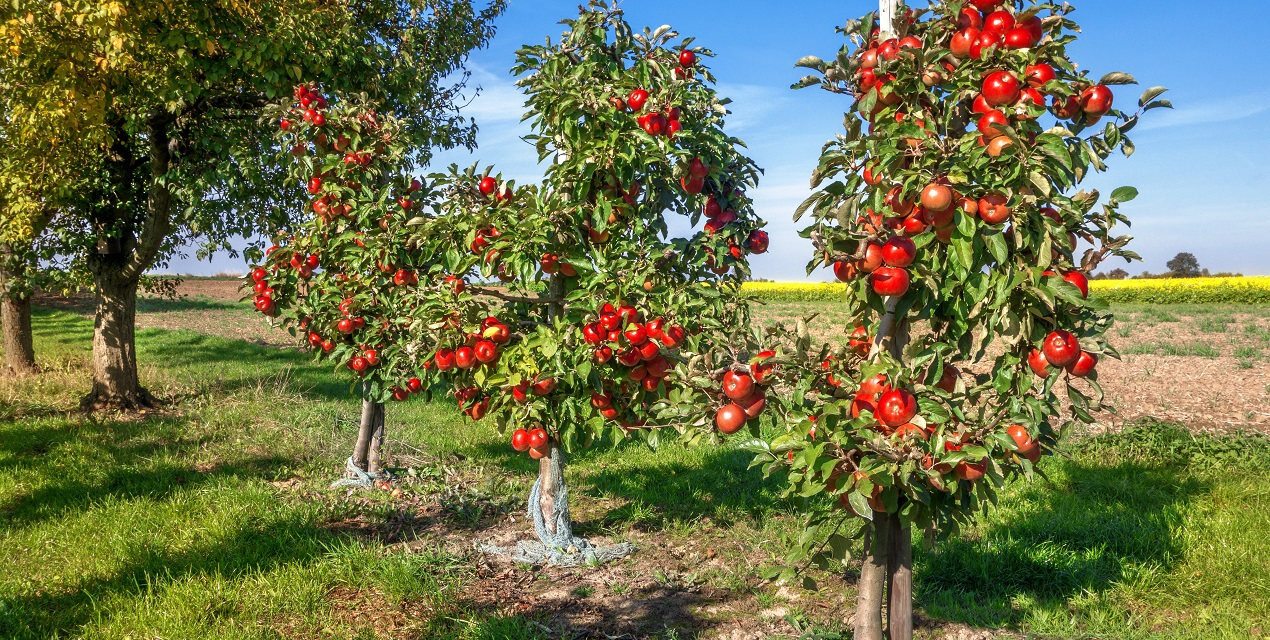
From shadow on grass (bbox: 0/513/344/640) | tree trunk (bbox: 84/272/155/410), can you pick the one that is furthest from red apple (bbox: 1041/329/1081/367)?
tree trunk (bbox: 84/272/155/410)

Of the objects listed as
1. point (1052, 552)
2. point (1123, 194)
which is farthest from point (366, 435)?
point (1123, 194)

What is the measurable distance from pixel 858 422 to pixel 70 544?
560cm

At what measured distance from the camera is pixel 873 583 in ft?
10.7

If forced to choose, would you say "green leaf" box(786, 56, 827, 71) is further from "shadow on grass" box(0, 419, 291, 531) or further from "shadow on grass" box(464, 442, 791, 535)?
"shadow on grass" box(0, 419, 291, 531)

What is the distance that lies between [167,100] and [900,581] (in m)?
8.25

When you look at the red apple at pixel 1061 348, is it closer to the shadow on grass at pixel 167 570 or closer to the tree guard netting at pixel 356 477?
the shadow on grass at pixel 167 570

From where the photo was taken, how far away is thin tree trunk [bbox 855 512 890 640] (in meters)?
3.22

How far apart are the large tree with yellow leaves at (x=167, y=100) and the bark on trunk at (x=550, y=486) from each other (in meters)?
3.21

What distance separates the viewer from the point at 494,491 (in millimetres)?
6695

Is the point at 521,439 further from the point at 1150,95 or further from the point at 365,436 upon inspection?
the point at 1150,95

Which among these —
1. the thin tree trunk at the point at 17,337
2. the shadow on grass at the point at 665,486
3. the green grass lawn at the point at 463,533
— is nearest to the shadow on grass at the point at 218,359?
the thin tree trunk at the point at 17,337

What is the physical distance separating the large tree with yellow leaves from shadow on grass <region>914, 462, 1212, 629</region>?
5.48 metres

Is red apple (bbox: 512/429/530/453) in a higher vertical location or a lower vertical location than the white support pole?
lower

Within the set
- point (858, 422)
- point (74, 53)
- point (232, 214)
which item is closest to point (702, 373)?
point (858, 422)
